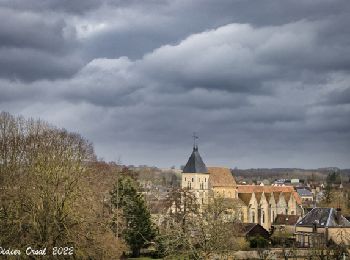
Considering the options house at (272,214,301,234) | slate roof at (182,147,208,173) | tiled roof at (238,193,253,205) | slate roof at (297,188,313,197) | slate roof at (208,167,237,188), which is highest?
slate roof at (182,147,208,173)

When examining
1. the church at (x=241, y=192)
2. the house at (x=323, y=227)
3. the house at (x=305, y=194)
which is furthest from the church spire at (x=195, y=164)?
the house at (x=305, y=194)

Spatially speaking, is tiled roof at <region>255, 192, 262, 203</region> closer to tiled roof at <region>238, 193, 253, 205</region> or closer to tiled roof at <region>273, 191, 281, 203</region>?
tiled roof at <region>238, 193, 253, 205</region>

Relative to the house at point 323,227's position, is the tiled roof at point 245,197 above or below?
above

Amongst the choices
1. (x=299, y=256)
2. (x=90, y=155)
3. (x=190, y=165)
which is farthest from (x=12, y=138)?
(x=190, y=165)

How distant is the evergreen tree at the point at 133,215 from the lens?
56531mm

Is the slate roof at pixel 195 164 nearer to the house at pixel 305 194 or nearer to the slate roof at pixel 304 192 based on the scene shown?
the house at pixel 305 194

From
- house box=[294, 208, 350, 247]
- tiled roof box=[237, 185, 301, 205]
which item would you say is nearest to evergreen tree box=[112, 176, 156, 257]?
house box=[294, 208, 350, 247]

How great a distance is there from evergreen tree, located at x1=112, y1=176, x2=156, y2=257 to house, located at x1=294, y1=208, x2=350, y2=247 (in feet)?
65.7

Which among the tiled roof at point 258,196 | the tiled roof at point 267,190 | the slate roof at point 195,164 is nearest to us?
the slate roof at point 195,164

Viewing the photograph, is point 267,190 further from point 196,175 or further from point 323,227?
point 323,227

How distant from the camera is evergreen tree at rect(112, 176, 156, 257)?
185ft

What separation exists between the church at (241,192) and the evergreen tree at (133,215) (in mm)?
23484

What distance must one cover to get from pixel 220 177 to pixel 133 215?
36870 mm

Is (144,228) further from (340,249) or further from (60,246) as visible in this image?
(60,246)
